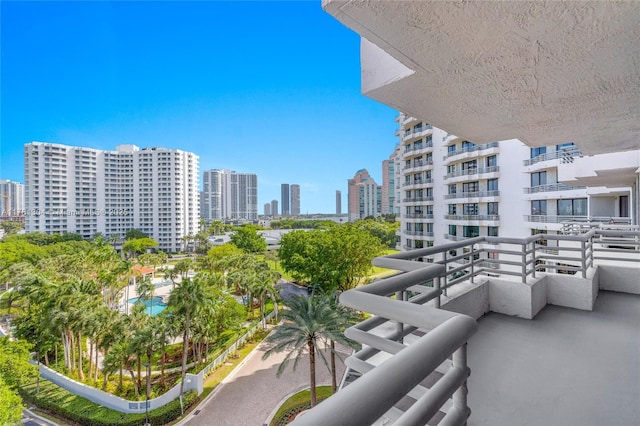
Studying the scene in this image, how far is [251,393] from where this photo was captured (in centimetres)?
1430

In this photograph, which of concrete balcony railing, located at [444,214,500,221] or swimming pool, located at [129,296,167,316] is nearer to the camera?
concrete balcony railing, located at [444,214,500,221]

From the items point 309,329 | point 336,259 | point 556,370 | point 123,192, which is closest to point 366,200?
point 123,192

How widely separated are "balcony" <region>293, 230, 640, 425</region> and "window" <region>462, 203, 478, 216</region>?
22.0 meters

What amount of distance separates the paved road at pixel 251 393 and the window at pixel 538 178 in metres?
18.8

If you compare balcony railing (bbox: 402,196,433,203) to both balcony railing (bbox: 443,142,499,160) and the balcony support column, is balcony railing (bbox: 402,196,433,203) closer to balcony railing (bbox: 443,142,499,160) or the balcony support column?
balcony railing (bbox: 443,142,499,160)

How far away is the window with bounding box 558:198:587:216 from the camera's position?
19.1 meters

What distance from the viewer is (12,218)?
95.1m

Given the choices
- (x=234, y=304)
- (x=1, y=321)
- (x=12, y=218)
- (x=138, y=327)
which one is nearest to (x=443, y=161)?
(x=234, y=304)

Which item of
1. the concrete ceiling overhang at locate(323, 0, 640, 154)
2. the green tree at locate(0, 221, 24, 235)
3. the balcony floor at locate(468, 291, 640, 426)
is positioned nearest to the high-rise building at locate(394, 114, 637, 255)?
the balcony floor at locate(468, 291, 640, 426)

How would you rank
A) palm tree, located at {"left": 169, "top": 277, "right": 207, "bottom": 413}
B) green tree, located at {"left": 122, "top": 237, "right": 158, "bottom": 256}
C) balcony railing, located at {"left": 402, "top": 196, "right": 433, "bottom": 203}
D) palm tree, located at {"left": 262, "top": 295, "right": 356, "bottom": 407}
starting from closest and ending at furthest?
palm tree, located at {"left": 262, "top": 295, "right": 356, "bottom": 407} → palm tree, located at {"left": 169, "top": 277, "right": 207, "bottom": 413} → balcony railing, located at {"left": 402, "top": 196, "right": 433, "bottom": 203} → green tree, located at {"left": 122, "top": 237, "right": 158, "bottom": 256}

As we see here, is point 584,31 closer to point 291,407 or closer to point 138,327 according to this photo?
point 291,407

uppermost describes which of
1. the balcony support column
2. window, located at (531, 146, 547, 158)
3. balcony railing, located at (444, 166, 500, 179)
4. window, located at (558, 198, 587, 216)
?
window, located at (531, 146, 547, 158)

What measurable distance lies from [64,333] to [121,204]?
218 feet

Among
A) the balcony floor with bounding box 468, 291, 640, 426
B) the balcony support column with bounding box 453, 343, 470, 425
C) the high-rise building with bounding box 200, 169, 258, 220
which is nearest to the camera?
the balcony support column with bounding box 453, 343, 470, 425
